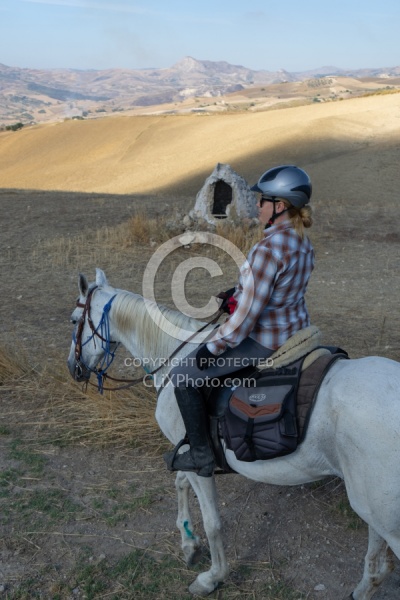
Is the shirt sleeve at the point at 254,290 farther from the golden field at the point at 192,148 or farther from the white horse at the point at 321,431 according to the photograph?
the golden field at the point at 192,148

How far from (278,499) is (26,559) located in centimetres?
186

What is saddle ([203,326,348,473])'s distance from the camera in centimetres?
324

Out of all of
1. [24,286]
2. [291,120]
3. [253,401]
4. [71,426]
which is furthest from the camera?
[291,120]

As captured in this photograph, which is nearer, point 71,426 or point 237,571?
point 237,571

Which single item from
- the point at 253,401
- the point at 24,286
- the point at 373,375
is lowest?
the point at 24,286

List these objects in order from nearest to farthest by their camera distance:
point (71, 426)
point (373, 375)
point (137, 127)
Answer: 1. point (373, 375)
2. point (71, 426)
3. point (137, 127)

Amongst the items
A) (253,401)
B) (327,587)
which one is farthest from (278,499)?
(253,401)

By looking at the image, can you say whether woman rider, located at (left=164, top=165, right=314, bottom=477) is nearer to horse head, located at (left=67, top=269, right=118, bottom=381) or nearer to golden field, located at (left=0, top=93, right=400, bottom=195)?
horse head, located at (left=67, top=269, right=118, bottom=381)

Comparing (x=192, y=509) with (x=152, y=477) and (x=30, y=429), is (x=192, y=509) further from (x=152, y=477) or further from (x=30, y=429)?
(x=30, y=429)

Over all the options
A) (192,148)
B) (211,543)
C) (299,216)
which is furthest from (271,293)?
(192,148)

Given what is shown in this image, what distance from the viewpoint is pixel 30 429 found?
19.3 feet

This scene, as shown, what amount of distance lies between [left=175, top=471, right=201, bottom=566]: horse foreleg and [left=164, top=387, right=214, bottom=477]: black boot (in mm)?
470

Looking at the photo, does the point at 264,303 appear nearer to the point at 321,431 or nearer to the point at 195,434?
the point at 321,431

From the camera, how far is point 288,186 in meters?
3.37
